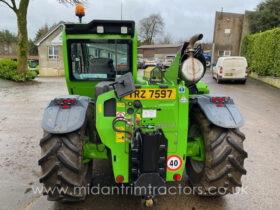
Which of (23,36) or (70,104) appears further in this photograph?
(23,36)

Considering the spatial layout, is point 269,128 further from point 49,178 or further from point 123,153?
point 49,178

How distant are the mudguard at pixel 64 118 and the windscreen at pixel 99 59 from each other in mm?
1039

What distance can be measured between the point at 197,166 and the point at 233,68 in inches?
502

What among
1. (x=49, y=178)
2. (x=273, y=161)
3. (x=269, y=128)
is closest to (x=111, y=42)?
(x=49, y=178)

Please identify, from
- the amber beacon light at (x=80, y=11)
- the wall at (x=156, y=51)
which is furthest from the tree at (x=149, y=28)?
the amber beacon light at (x=80, y=11)

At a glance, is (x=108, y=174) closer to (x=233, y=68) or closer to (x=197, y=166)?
(x=197, y=166)

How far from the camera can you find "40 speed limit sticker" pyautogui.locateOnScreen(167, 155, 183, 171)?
8.55 feet

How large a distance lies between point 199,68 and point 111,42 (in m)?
1.43

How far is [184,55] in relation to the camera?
2811 millimetres

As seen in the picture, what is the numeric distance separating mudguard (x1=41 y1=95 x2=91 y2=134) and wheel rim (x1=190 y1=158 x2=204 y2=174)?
166 cm

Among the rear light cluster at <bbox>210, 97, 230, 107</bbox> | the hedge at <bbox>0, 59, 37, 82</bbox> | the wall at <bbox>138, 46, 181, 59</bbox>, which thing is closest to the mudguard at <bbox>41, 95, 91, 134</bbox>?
the rear light cluster at <bbox>210, 97, 230, 107</bbox>

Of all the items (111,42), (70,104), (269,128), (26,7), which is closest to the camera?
(70,104)

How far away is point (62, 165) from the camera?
99.0 inches

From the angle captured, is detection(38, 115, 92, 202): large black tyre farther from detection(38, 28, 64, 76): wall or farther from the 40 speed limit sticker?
detection(38, 28, 64, 76): wall
